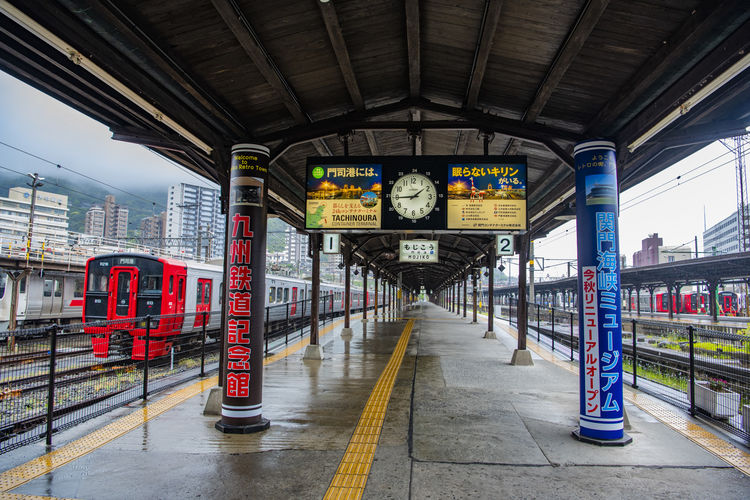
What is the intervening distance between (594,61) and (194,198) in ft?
567

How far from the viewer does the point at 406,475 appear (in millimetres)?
4145

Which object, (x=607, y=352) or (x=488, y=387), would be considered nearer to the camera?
(x=607, y=352)

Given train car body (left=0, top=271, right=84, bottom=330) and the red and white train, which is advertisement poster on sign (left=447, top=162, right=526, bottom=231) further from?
train car body (left=0, top=271, right=84, bottom=330)

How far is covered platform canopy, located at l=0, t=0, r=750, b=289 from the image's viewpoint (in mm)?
3814

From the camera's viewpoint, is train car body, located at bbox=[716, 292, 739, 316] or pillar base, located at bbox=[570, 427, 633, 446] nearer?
pillar base, located at bbox=[570, 427, 633, 446]

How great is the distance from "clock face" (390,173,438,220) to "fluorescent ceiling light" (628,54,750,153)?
2562 millimetres

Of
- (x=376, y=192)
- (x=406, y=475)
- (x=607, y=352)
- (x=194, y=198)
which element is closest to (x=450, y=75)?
(x=376, y=192)

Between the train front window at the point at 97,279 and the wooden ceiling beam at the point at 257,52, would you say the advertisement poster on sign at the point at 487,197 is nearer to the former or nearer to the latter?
the wooden ceiling beam at the point at 257,52

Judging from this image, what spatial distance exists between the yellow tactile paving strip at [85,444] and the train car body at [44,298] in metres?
16.6

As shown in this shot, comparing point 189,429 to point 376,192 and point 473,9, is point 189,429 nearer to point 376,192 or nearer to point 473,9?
point 376,192

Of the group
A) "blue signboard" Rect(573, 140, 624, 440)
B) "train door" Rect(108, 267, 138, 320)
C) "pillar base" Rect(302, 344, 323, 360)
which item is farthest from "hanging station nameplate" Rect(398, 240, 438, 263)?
"blue signboard" Rect(573, 140, 624, 440)

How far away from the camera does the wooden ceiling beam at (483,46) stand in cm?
404

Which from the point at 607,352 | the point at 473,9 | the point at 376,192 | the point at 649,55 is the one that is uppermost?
the point at 473,9

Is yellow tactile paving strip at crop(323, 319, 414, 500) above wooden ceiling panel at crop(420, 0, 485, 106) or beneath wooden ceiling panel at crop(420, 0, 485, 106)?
beneath
